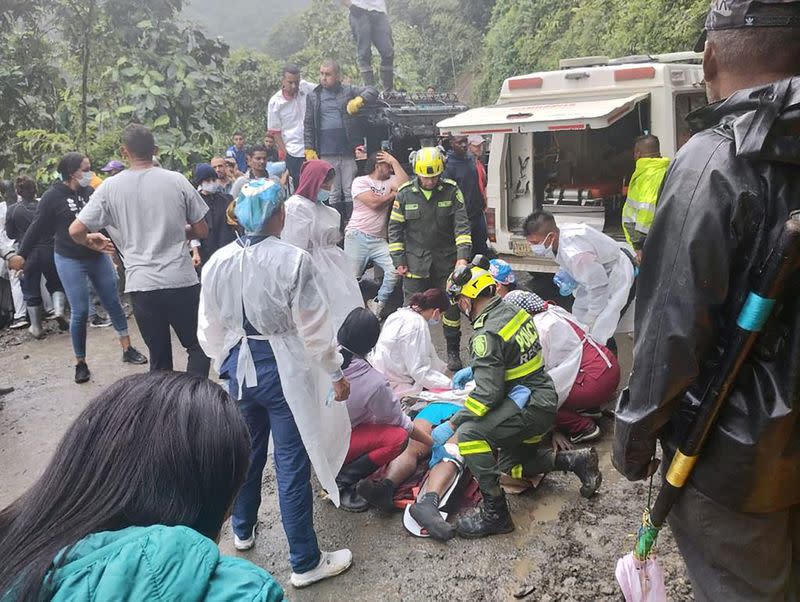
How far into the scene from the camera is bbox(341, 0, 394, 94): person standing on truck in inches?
336

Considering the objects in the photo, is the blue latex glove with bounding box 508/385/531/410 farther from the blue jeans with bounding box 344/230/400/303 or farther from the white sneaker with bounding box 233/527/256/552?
the blue jeans with bounding box 344/230/400/303

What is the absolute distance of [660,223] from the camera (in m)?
1.56

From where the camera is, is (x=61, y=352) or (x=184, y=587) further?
(x=61, y=352)

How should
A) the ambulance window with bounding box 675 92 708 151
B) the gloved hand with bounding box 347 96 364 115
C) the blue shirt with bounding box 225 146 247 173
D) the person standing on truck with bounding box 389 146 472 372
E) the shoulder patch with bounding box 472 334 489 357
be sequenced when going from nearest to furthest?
the shoulder patch with bounding box 472 334 489 357 < the person standing on truck with bounding box 389 146 472 372 < the ambulance window with bounding box 675 92 708 151 < the gloved hand with bounding box 347 96 364 115 < the blue shirt with bounding box 225 146 247 173

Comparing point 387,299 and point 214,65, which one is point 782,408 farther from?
point 214,65

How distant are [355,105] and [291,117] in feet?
3.92

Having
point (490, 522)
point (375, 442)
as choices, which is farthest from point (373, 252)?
point (490, 522)

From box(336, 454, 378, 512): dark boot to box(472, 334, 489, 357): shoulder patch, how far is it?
0.92 meters

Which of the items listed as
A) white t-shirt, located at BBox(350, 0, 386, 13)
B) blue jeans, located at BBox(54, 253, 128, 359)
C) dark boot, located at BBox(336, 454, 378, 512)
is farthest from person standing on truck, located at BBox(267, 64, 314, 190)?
dark boot, located at BBox(336, 454, 378, 512)

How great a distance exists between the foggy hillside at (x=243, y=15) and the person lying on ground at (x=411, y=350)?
5011cm

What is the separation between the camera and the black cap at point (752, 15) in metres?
1.47

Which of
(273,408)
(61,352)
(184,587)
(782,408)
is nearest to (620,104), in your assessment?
(273,408)

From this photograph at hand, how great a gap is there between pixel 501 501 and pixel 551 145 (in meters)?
5.14

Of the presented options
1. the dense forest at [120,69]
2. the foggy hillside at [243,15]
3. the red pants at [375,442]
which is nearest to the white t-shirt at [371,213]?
the red pants at [375,442]
